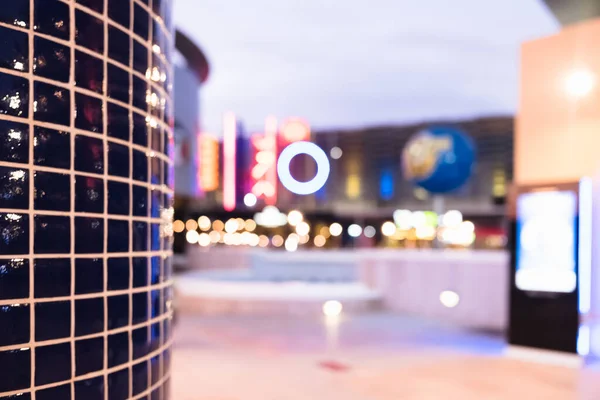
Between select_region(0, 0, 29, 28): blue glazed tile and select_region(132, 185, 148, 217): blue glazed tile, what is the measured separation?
0.58 m

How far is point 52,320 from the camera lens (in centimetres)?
151

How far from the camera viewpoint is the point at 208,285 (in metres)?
10.7

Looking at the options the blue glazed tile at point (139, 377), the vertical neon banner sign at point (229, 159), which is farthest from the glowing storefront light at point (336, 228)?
the blue glazed tile at point (139, 377)

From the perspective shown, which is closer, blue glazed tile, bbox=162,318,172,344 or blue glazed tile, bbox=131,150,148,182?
blue glazed tile, bbox=131,150,148,182

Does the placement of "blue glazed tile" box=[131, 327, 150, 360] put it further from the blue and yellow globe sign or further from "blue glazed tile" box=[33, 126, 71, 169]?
the blue and yellow globe sign

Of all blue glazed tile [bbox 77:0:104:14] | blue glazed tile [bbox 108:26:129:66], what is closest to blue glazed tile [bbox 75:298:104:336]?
blue glazed tile [bbox 108:26:129:66]

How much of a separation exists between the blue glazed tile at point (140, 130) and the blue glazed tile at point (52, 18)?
1.13 ft

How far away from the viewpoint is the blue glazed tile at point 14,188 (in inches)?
55.4

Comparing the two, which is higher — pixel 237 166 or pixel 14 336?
pixel 237 166

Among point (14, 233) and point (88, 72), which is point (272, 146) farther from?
point (14, 233)

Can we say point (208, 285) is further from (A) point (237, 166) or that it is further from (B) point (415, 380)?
(A) point (237, 166)

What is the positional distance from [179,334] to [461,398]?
3817 millimetres

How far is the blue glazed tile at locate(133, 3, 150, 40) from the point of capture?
1.80 metres

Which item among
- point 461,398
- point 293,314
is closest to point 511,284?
point 461,398
